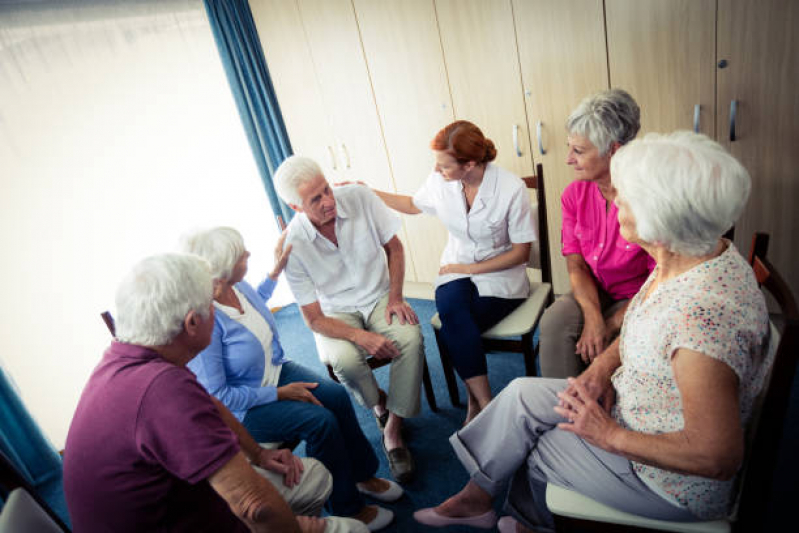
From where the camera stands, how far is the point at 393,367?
191cm

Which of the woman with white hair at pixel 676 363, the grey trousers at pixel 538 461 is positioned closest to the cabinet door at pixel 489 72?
the woman with white hair at pixel 676 363

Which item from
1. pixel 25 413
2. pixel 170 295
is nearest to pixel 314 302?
pixel 170 295

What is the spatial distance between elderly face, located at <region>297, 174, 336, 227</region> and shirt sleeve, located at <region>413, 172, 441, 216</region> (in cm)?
47

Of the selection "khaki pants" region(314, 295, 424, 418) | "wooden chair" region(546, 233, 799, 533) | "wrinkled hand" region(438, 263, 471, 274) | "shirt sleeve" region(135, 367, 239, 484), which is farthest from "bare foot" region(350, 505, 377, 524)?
"wrinkled hand" region(438, 263, 471, 274)

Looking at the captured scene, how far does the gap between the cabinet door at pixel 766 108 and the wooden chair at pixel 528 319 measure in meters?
0.87

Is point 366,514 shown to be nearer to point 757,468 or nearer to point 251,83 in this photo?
point 757,468

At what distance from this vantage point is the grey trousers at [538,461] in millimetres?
1024

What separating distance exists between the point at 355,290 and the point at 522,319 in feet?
2.36

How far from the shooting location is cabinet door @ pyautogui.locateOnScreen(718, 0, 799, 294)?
1783 mm

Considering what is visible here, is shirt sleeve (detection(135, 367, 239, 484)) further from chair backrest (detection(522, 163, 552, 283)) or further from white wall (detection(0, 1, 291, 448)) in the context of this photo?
chair backrest (detection(522, 163, 552, 283))

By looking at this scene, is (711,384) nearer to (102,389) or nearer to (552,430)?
(552,430)

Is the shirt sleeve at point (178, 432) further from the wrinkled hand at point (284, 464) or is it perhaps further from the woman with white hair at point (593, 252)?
the woman with white hair at point (593, 252)

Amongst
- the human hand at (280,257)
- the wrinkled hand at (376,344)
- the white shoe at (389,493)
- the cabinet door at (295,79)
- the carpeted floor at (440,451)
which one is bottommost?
the carpeted floor at (440,451)

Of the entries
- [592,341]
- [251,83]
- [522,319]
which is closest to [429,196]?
[522,319]
